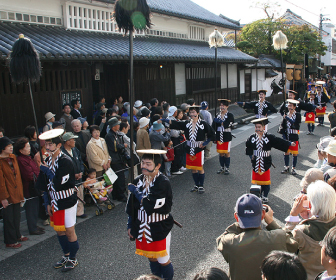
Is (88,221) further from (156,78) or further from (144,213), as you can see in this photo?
(156,78)

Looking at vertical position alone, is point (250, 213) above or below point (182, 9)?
below

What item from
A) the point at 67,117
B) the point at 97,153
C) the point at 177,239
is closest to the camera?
the point at 177,239

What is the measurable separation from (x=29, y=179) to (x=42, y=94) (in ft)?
12.3

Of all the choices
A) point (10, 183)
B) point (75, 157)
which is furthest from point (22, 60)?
point (75, 157)

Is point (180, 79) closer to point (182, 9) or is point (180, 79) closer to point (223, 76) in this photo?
point (182, 9)

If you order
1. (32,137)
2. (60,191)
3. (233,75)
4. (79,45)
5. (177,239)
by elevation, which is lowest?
(177,239)

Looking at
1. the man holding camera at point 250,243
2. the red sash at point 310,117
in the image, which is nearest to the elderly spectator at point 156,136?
the man holding camera at point 250,243

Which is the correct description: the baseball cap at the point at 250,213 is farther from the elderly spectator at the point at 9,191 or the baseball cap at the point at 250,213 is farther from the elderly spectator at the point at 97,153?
the elderly spectator at the point at 97,153

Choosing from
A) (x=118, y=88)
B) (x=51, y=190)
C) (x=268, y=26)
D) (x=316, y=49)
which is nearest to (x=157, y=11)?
(x=118, y=88)

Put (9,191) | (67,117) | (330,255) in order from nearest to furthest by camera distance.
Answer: (330,255) < (9,191) < (67,117)

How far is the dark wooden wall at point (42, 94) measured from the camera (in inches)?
316

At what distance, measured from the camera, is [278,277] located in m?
2.25

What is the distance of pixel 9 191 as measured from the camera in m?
5.34

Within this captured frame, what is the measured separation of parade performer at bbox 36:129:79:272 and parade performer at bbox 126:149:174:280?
1.10m
